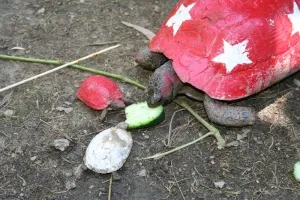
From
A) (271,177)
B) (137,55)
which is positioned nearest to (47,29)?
(137,55)

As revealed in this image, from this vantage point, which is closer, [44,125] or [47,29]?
[44,125]

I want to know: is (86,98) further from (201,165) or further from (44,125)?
(201,165)

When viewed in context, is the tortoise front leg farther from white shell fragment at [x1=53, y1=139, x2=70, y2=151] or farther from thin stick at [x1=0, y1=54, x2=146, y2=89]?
white shell fragment at [x1=53, y1=139, x2=70, y2=151]

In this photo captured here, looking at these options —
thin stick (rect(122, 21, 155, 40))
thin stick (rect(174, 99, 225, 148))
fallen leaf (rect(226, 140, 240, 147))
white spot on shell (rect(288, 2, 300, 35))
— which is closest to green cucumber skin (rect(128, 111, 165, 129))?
thin stick (rect(174, 99, 225, 148))

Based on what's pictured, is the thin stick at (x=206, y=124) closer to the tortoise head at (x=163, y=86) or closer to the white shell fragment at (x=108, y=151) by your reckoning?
the tortoise head at (x=163, y=86)

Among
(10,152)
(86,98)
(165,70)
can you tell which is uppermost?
(165,70)

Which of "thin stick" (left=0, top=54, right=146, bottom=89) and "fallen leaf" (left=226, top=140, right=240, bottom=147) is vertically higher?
"fallen leaf" (left=226, top=140, right=240, bottom=147)
